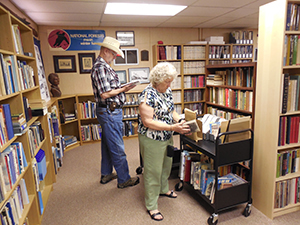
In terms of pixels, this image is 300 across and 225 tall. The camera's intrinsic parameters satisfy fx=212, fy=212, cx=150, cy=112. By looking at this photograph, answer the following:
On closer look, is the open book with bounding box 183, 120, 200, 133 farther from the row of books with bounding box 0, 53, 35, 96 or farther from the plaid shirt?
the row of books with bounding box 0, 53, 35, 96

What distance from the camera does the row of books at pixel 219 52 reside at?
16.2 ft

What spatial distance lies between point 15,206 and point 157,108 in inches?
52.5

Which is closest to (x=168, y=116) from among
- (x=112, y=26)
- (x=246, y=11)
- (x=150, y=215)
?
(x=150, y=215)

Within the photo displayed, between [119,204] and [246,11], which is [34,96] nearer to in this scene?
[119,204]

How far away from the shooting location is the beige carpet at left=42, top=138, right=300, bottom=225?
2051 millimetres

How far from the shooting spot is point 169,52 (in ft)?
15.4

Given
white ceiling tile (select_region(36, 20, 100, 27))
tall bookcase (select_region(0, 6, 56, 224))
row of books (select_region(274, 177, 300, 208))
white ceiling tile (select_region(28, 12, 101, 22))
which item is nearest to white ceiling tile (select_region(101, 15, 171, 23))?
white ceiling tile (select_region(28, 12, 101, 22))

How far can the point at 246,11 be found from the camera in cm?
374

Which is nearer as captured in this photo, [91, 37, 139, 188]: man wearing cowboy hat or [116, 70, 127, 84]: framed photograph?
[91, 37, 139, 188]: man wearing cowboy hat

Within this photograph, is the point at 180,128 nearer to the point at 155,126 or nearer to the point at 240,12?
the point at 155,126

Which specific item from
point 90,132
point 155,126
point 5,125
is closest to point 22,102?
point 5,125

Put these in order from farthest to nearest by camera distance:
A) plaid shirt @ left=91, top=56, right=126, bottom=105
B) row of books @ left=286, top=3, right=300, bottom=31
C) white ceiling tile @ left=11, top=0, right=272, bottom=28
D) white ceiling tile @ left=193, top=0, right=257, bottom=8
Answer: white ceiling tile @ left=193, top=0, right=257, bottom=8, white ceiling tile @ left=11, top=0, right=272, bottom=28, plaid shirt @ left=91, top=56, right=126, bottom=105, row of books @ left=286, top=3, right=300, bottom=31

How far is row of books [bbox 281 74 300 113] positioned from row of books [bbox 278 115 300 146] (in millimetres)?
84

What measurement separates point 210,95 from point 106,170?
2016 mm
